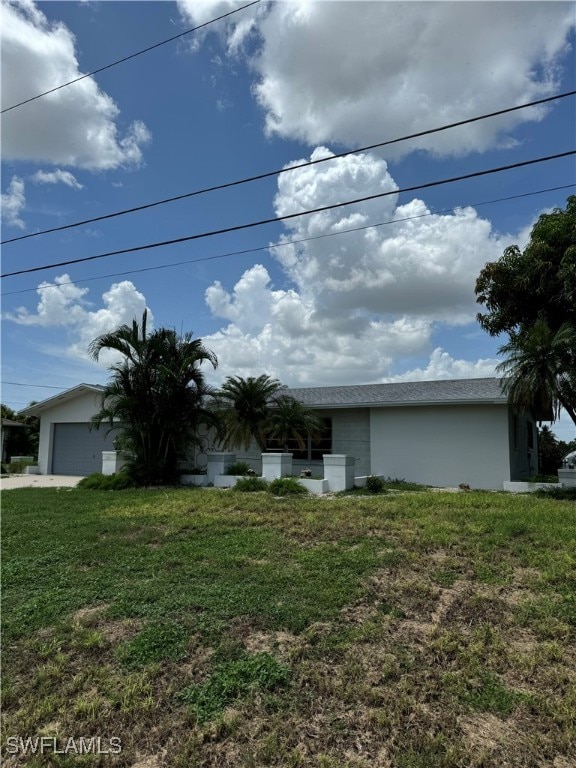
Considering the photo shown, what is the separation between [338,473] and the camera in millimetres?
13383

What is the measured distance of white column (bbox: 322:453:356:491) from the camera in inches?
523

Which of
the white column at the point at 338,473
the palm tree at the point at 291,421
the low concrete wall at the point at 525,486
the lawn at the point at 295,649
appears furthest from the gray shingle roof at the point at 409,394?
the lawn at the point at 295,649

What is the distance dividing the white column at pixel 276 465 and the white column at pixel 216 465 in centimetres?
164

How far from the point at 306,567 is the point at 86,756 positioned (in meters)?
3.18

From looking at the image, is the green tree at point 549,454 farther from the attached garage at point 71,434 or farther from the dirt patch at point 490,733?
the dirt patch at point 490,733

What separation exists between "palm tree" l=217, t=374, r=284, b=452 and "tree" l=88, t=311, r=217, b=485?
195cm

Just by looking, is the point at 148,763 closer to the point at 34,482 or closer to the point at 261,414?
the point at 261,414

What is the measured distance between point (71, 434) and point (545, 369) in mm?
18712

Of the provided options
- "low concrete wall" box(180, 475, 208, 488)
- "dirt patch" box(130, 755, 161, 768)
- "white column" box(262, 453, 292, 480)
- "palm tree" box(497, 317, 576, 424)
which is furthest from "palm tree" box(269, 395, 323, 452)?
"dirt patch" box(130, 755, 161, 768)

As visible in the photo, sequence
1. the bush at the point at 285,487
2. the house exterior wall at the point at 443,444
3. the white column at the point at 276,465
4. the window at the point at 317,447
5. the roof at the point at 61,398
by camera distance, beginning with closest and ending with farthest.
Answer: the bush at the point at 285,487 → the white column at the point at 276,465 → the house exterior wall at the point at 443,444 → the window at the point at 317,447 → the roof at the point at 61,398

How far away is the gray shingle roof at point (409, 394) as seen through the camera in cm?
1479

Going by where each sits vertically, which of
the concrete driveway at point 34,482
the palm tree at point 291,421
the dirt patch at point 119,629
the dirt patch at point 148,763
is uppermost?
the palm tree at point 291,421

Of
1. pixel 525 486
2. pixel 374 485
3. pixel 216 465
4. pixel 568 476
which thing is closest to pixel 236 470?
pixel 216 465

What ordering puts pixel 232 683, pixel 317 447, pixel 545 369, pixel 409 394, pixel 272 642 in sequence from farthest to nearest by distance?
pixel 317 447
pixel 409 394
pixel 545 369
pixel 272 642
pixel 232 683
